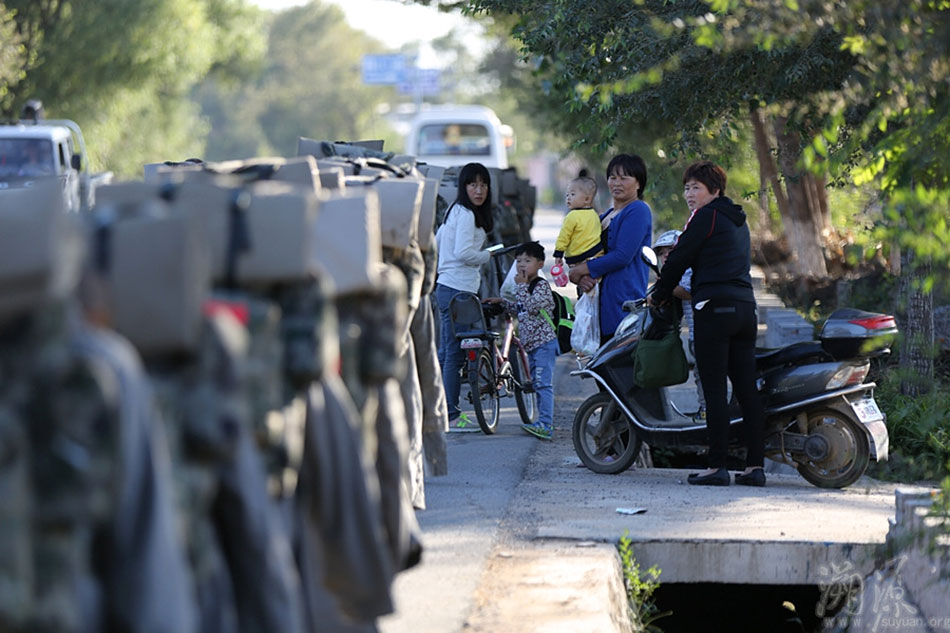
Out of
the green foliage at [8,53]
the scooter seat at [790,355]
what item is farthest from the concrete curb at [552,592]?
the green foliage at [8,53]

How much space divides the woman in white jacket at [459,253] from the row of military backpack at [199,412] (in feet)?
16.0

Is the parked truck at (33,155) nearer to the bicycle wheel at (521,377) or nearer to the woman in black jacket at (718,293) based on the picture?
the bicycle wheel at (521,377)

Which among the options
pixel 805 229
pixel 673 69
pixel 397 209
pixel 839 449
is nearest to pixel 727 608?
pixel 839 449

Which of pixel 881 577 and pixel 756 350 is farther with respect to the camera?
pixel 756 350

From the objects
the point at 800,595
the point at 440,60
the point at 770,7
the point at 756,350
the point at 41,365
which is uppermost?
the point at 440,60

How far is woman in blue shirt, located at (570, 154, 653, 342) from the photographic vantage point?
8938 millimetres

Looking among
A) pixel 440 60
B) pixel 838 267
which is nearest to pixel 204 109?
pixel 440 60

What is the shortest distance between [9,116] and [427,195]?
29.4m

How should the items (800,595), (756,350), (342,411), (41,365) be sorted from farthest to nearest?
(756,350)
(800,595)
(342,411)
(41,365)

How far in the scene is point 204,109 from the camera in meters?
114

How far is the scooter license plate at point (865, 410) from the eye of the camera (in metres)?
7.96

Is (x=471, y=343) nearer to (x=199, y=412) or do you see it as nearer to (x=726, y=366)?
(x=726, y=366)

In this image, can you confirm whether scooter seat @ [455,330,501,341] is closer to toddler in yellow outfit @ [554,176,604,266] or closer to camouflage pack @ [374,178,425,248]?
toddler in yellow outfit @ [554,176,604,266]

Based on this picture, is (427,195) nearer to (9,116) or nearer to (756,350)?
(756,350)
